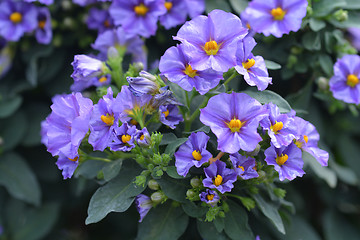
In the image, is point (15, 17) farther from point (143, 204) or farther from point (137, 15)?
point (143, 204)

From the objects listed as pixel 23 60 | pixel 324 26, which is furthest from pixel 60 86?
pixel 324 26

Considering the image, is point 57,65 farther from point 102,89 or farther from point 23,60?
point 102,89

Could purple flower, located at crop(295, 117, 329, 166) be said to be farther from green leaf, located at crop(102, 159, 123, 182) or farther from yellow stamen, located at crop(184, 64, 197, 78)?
green leaf, located at crop(102, 159, 123, 182)

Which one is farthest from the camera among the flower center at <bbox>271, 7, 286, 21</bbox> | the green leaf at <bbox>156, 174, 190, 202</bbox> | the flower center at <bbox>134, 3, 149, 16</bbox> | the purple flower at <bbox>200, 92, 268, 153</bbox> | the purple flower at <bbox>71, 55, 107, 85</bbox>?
the flower center at <bbox>134, 3, 149, 16</bbox>

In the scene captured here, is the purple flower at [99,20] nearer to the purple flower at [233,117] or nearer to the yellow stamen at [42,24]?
the yellow stamen at [42,24]

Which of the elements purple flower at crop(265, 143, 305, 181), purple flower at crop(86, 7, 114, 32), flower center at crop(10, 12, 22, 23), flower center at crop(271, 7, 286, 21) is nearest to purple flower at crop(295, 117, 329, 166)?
purple flower at crop(265, 143, 305, 181)

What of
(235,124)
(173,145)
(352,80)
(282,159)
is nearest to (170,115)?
(173,145)
